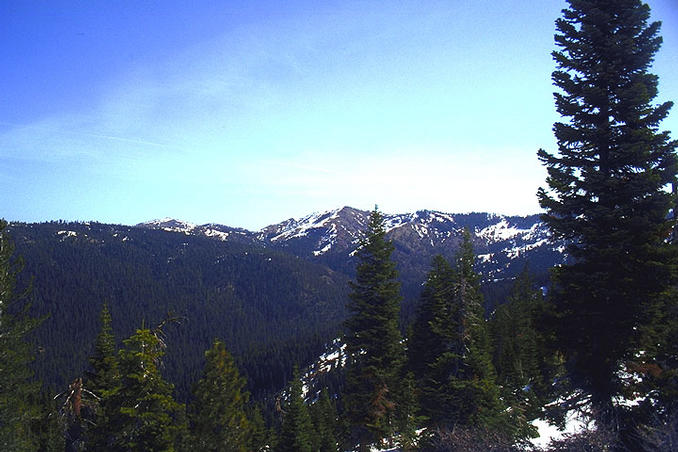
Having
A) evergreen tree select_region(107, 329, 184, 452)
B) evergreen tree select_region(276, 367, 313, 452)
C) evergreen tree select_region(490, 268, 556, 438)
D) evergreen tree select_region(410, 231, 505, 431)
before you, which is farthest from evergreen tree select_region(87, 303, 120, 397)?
evergreen tree select_region(490, 268, 556, 438)

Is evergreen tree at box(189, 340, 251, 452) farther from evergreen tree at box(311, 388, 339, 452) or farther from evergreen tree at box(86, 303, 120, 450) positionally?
evergreen tree at box(311, 388, 339, 452)

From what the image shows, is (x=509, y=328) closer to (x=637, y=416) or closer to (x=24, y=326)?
(x=637, y=416)

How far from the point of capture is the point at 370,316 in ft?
69.7

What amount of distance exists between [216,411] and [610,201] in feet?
68.5

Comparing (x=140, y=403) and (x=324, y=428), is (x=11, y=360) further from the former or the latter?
(x=324, y=428)

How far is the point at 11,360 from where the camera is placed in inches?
667

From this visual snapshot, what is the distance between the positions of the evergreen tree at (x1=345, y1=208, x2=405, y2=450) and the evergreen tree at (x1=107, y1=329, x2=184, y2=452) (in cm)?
959

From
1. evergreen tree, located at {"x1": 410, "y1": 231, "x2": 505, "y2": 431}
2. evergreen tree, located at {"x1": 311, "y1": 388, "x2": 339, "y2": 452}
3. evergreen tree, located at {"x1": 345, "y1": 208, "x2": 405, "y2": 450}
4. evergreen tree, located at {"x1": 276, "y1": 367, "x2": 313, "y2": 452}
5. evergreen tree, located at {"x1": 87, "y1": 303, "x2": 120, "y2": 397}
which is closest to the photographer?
evergreen tree, located at {"x1": 87, "y1": 303, "x2": 120, "y2": 397}

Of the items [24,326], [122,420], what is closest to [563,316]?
[122,420]

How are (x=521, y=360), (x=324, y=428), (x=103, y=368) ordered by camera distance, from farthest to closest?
1. (x=324, y=428)
2. (x=521, y=360)
3. (x=103, y=368)

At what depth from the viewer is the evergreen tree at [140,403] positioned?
51.3 ft

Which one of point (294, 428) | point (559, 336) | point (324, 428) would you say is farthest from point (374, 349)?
point (324, 428)

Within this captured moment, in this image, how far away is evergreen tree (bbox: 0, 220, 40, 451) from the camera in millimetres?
16344

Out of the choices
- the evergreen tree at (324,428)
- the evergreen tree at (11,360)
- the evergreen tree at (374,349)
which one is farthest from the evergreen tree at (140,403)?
Result: the evergreen tree at (324,428)
